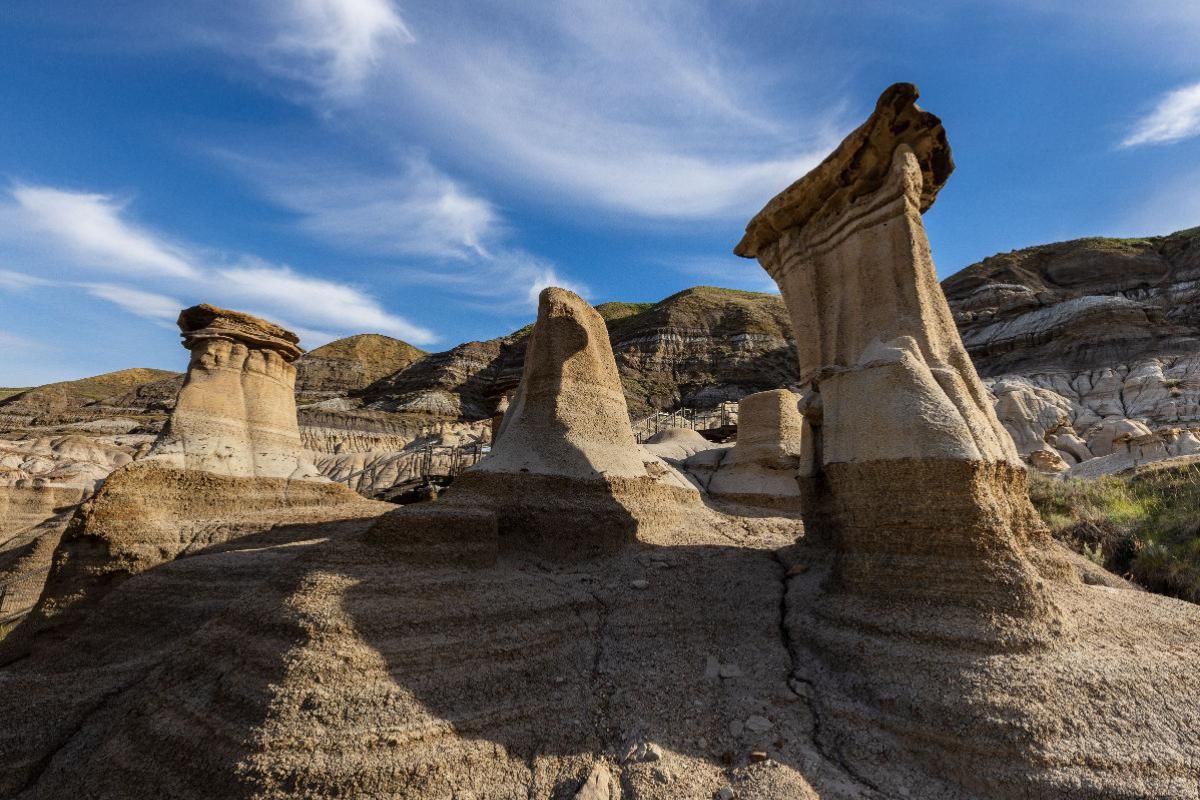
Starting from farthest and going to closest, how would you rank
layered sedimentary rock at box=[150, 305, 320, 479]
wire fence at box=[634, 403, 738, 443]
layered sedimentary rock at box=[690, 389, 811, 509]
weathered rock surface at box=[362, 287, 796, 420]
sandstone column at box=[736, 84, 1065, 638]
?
weathered rock surface at box=[362, 287, 796, 420]
wire fence at box=[634, 403, 738, 443]
layered sedimentary rock at box=[690, 389, 811, 509]
layered sedimentary rock at box=[150, 305, 320, 479]
sandstone column at box=[736, 84, 1065, 638]

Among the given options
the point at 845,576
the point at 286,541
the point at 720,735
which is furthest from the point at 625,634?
the point at 286,541

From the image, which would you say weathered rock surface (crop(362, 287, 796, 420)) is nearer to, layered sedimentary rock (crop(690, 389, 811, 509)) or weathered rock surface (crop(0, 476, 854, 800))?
layered sedimentary rock (crop(690, 389, 811, 509))

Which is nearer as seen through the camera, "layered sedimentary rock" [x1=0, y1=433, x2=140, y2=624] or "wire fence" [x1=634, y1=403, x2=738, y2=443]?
"layered sedimentary rock" [x1=0, y1=433, x2=140, y2=624]

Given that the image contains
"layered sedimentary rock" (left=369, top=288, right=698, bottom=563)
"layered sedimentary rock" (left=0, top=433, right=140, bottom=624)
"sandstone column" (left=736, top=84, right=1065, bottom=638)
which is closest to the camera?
"sandstone column" (left=736, top=84, right=1065, bottom=638)

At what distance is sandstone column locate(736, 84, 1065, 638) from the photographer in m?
4.09

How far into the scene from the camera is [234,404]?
1003 centimetres

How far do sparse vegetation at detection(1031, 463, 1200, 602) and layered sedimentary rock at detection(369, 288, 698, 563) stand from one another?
512cm

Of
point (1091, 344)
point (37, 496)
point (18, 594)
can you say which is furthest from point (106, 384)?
point (1091, 344)

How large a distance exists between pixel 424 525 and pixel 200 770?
1991 mm

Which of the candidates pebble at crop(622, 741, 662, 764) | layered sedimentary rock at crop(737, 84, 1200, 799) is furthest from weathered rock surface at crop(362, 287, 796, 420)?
pebble at crop(622, 741, 662, 764)

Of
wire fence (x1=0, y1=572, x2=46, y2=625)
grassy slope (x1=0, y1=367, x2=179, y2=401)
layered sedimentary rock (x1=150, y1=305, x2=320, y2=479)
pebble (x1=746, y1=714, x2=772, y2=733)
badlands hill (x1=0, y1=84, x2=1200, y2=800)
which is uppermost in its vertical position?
grassy slope (x1=0, y1=367, x2=179, y2=401)

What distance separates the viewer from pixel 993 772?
312 cm

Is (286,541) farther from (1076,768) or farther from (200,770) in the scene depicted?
(1076,768)

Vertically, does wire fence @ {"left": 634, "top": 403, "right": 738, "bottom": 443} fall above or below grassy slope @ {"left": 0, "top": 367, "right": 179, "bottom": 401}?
below
